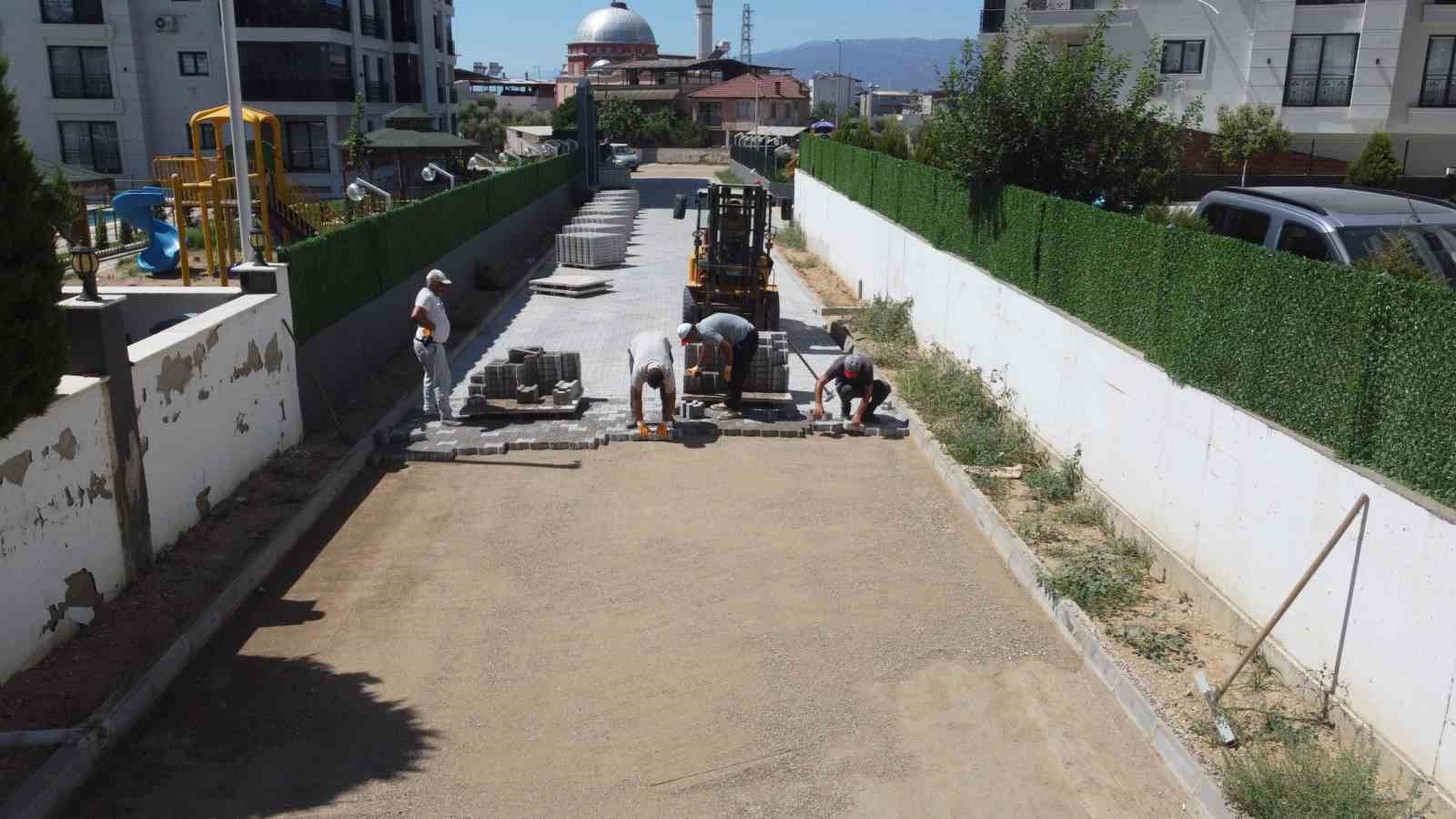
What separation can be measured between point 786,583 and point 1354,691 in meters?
4.34

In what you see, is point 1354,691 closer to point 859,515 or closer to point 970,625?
point 970,625

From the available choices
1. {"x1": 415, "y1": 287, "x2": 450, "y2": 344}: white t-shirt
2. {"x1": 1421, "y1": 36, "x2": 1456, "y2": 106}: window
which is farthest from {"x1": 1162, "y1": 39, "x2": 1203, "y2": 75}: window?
{"x1": 415, "y1": 287, "x2": 450, "y2": 344}: white t-shirt

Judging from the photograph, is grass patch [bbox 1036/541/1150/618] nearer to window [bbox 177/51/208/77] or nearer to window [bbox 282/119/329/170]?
window [bbox 282/119/329/170]

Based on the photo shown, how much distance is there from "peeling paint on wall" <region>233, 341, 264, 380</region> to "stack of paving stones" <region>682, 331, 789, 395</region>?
5.37 m

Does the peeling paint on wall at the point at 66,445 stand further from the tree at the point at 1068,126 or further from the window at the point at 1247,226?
the tree at the point at 1068,126

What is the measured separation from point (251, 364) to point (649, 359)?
442cm

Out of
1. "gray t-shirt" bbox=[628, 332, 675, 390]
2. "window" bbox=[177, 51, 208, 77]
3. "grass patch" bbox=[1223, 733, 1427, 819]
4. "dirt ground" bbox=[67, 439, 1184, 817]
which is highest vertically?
"window" bbox=[177, 51, 208, 77]

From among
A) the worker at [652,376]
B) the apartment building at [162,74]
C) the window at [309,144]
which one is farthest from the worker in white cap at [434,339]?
the window at [309,144]

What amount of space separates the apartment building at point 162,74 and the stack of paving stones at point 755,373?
36901mm

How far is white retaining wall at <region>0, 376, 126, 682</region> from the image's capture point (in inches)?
289

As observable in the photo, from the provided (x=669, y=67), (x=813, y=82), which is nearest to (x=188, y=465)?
(x=669, y=67)

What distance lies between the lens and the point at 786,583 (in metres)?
9.56

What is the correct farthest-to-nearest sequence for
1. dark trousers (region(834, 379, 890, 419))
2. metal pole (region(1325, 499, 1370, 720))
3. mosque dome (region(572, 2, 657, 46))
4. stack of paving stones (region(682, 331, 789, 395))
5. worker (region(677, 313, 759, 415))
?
mosque dome (region(572, 2, 657, 46))
stack of paving stones (region(682, 331, 789, 395))
dark trousers (region(834, 379, 890, 419))
worker (region(677, 313, 759, 415))
metal pole (region(1325, 499, 1370, 720))

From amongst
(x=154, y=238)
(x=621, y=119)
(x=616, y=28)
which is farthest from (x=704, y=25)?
(x=154, y=238)
